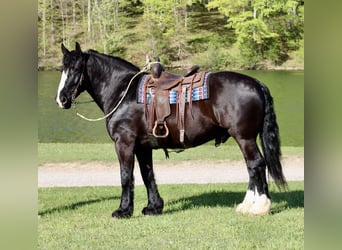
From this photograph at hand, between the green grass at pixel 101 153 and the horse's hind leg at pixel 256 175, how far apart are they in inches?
181

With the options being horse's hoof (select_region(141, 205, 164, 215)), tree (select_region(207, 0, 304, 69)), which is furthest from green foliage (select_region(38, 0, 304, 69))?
horse's hoof (select_region(141, 205, 164, 215))

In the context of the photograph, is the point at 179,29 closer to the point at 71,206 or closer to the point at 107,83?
the point at 71,206

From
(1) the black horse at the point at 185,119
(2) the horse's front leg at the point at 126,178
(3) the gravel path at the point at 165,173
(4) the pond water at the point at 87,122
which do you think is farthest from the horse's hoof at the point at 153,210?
(4) the pond water at the point at 87,122

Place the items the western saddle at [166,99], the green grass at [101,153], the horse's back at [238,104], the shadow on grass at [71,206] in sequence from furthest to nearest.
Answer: the green grass at [101,153] → the shadow on grass at [71,206] → the western saddle at [166,99] → the horse's back at [238,104]

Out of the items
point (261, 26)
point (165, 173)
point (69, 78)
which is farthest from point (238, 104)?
point (261, 26)

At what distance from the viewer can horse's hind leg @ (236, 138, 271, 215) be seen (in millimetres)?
4688

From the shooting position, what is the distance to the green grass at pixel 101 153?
30.8ft

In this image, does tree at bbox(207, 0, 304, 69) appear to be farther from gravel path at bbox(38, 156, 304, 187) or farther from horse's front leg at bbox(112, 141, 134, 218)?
horse's front leg at bbox(112, 141, 134, 218)

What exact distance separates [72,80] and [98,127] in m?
10.3

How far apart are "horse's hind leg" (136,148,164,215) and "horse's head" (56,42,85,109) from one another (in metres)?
0.91

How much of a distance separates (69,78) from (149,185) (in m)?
1.40

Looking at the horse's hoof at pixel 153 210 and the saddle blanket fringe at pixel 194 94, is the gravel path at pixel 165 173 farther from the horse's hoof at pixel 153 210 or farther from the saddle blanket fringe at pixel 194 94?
the saddle blanket fringe at pixel 194 94
